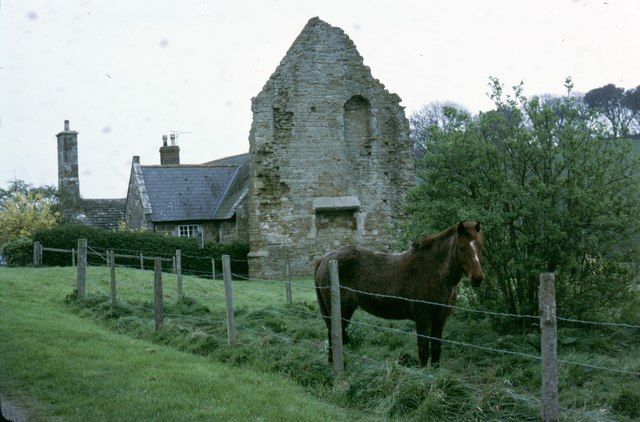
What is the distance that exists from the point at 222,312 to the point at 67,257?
56.6ft

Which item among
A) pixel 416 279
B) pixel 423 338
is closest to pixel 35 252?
pixel 416 279

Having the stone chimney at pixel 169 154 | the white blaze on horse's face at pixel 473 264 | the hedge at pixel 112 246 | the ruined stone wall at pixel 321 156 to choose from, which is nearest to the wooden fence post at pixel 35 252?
the hedge at pixel 112 246

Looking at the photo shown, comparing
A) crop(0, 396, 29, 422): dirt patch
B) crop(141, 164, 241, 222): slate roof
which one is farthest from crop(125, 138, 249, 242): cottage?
crop(0, 396, 29, 422): dirt patch

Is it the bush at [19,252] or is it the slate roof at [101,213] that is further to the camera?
the slate roof at [101,213]

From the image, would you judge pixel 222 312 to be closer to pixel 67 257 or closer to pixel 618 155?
pixel 618 155

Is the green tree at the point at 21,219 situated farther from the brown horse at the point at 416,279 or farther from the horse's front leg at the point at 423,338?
the horse's front leg at the point at 423,338

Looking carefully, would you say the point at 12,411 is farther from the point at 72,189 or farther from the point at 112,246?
the point at 72,189

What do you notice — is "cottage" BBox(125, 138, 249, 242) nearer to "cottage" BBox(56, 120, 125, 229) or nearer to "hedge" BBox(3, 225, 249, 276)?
"hedge" BBox(3, 225, 249, 276)

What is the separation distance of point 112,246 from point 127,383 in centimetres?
2208

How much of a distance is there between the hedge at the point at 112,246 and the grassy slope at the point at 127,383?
17311 millimetres

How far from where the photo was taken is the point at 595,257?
11.3 m

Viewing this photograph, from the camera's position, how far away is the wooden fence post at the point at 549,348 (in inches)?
240

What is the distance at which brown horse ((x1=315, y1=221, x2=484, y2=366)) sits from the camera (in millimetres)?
8812

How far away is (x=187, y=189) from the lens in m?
38.3
